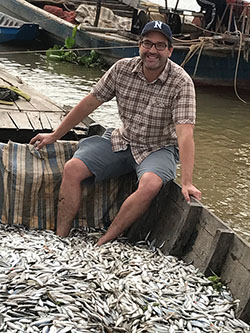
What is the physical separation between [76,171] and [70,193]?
0.76 ft

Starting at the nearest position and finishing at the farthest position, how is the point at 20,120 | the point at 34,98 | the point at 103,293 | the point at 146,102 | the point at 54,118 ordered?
the point at 103,293 < the point at 146,102 < the point at 20,120 < the point at 54,118 < the point at 34,98

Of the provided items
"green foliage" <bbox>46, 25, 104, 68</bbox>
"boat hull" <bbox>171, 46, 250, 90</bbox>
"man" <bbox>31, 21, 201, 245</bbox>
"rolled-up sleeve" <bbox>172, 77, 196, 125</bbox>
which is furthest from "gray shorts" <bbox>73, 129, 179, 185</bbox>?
"green foliage" <bbox>46, 25, 104, 68</bbox>

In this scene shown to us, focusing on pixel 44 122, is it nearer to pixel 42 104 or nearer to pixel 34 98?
pixel 42 104

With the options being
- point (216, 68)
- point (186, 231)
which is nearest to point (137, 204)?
point (186, 231)

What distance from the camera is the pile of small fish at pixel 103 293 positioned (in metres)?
3.75

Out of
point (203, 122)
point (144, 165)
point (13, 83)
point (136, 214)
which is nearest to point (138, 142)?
point (144, 165)

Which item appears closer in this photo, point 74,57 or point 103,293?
point 103,293

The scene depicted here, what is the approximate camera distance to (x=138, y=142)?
536 centimetres

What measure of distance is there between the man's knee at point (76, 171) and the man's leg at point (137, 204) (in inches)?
21.9

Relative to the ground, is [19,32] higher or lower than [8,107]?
lower

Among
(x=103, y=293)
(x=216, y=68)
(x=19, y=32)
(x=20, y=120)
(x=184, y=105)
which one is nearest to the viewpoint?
(x=103, y=293)

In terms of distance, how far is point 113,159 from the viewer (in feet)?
17.7

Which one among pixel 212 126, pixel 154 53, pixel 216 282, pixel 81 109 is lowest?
pixel 212 126

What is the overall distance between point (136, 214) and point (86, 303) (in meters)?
1.32
